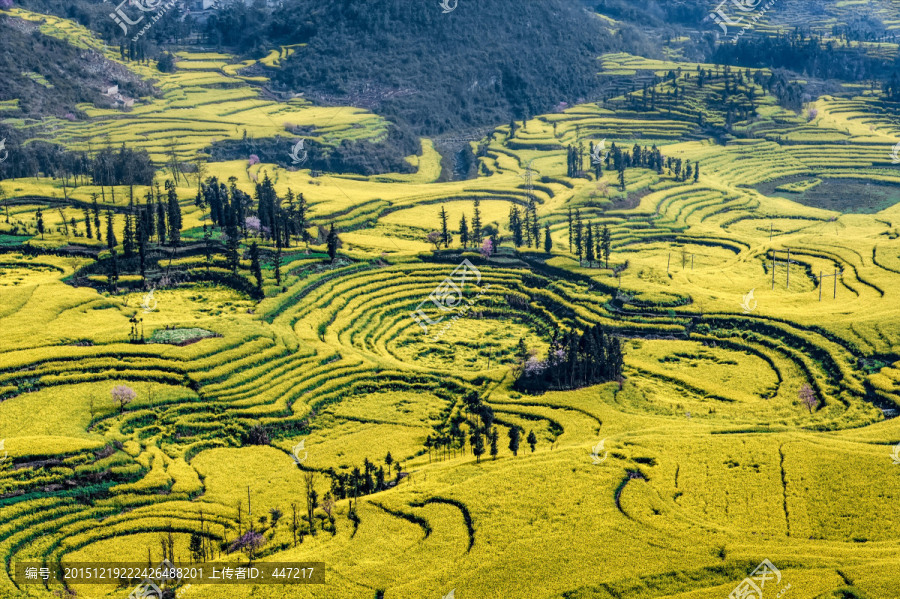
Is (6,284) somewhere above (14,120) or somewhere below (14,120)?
below

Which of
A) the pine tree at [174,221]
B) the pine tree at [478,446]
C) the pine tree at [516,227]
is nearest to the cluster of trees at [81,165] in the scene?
the pine tree at [174,221]

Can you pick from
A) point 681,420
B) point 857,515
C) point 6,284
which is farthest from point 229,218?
point 857,515

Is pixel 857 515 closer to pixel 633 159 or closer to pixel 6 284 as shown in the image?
pixel 6 284

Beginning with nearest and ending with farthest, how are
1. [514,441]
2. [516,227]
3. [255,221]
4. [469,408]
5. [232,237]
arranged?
[514,441] → [469,408] → [232,237] → [255,221] → [516,227]

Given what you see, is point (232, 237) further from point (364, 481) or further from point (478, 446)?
point (478, 446)

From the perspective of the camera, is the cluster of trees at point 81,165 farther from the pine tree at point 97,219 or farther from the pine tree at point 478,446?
the pine tree at point 478,446
